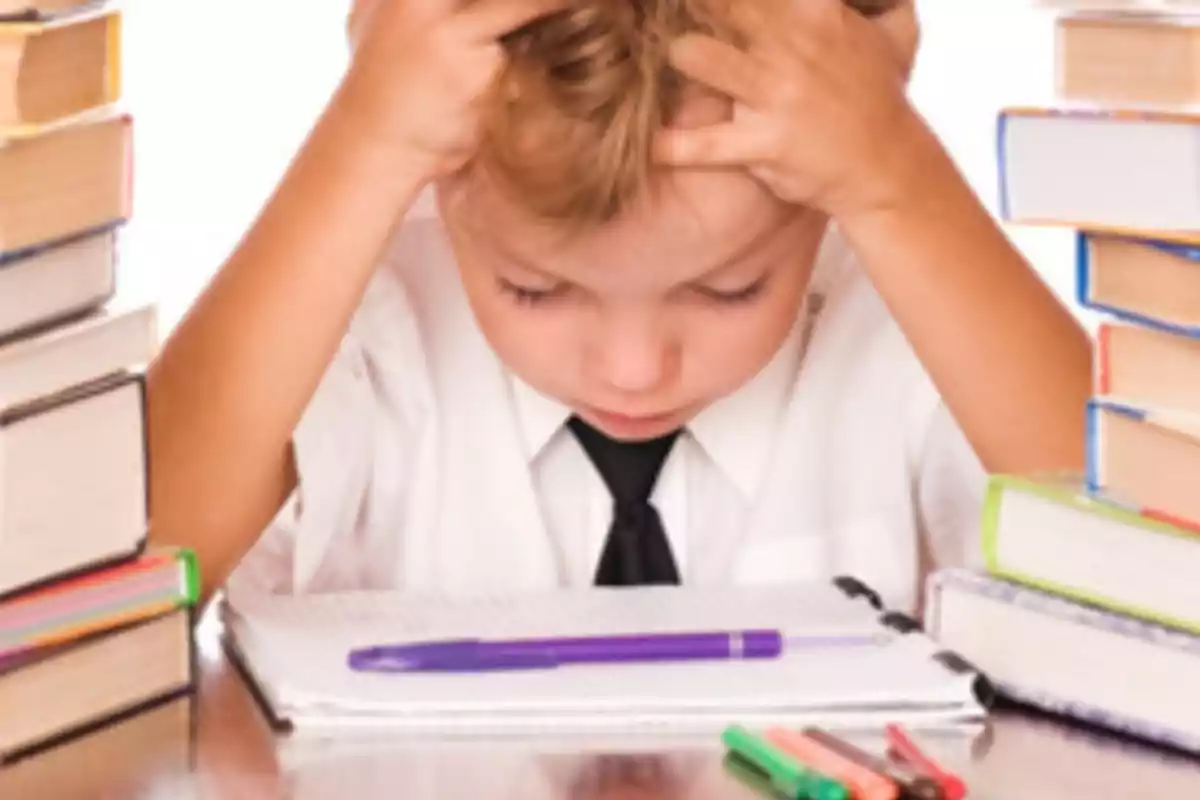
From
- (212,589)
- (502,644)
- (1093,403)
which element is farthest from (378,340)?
(1093,403)

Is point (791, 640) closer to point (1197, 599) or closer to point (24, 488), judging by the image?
point (1197, 599)

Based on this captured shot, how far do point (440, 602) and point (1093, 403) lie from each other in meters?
0.33

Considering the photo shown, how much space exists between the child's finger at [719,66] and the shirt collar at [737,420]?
0.27 meters

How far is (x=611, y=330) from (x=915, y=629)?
20 centimetres

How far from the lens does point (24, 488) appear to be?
32.4 inches

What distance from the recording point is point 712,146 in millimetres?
979

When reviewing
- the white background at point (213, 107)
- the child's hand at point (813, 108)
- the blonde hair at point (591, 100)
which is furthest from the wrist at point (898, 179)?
the white background at point (213, 107)

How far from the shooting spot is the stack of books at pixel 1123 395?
84 centimetres

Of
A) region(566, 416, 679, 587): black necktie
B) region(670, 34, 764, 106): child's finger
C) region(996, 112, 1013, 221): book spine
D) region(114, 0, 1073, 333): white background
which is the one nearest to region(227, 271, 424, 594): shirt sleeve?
region(566, 416, 679, 587): black necktie

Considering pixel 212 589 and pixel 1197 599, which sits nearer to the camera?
pixel 1197 599

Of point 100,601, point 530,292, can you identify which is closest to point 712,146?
point 530,292

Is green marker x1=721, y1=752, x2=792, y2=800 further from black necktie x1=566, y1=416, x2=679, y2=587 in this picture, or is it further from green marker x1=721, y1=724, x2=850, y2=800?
black necktie x1=566, y1=416, x2=679, y2=587

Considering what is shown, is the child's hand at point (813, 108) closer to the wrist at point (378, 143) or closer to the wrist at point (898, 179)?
the wrist at point (898, 179)

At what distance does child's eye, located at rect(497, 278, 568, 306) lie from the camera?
105 cm
